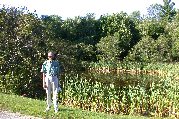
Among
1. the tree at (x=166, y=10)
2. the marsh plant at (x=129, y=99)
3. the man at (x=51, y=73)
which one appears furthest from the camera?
the tree at (x=166, y=10)

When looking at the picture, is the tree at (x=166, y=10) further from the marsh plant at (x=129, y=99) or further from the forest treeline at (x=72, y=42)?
the marsh plant at (x=129, y=99)

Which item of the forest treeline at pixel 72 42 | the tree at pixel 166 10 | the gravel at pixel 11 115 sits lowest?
the gravel at pixel 11 115

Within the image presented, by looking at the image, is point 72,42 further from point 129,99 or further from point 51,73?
point 51,73

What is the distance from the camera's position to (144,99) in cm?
1892

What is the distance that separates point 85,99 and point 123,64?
33.6 metres

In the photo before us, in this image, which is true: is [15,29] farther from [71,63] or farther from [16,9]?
[71,63]

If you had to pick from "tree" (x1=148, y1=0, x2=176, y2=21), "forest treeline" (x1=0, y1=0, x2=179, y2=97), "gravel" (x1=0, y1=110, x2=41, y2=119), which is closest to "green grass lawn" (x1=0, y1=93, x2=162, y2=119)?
"gravel" (x1=0, y1=110, x2=41, y2=119)

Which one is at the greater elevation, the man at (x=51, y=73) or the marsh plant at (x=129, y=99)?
the man at (x=51, y=73)

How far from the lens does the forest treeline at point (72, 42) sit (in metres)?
22.9

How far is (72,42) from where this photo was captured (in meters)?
58.6

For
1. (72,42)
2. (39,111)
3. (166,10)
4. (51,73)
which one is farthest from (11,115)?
(166,10)

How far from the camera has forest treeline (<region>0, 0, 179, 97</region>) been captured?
22.9 meters

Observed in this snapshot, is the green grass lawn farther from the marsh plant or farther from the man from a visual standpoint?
the marsh plant

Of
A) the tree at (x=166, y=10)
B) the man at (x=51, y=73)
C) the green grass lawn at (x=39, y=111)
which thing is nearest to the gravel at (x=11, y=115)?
the green grass lawn at (x=39, y=111)
